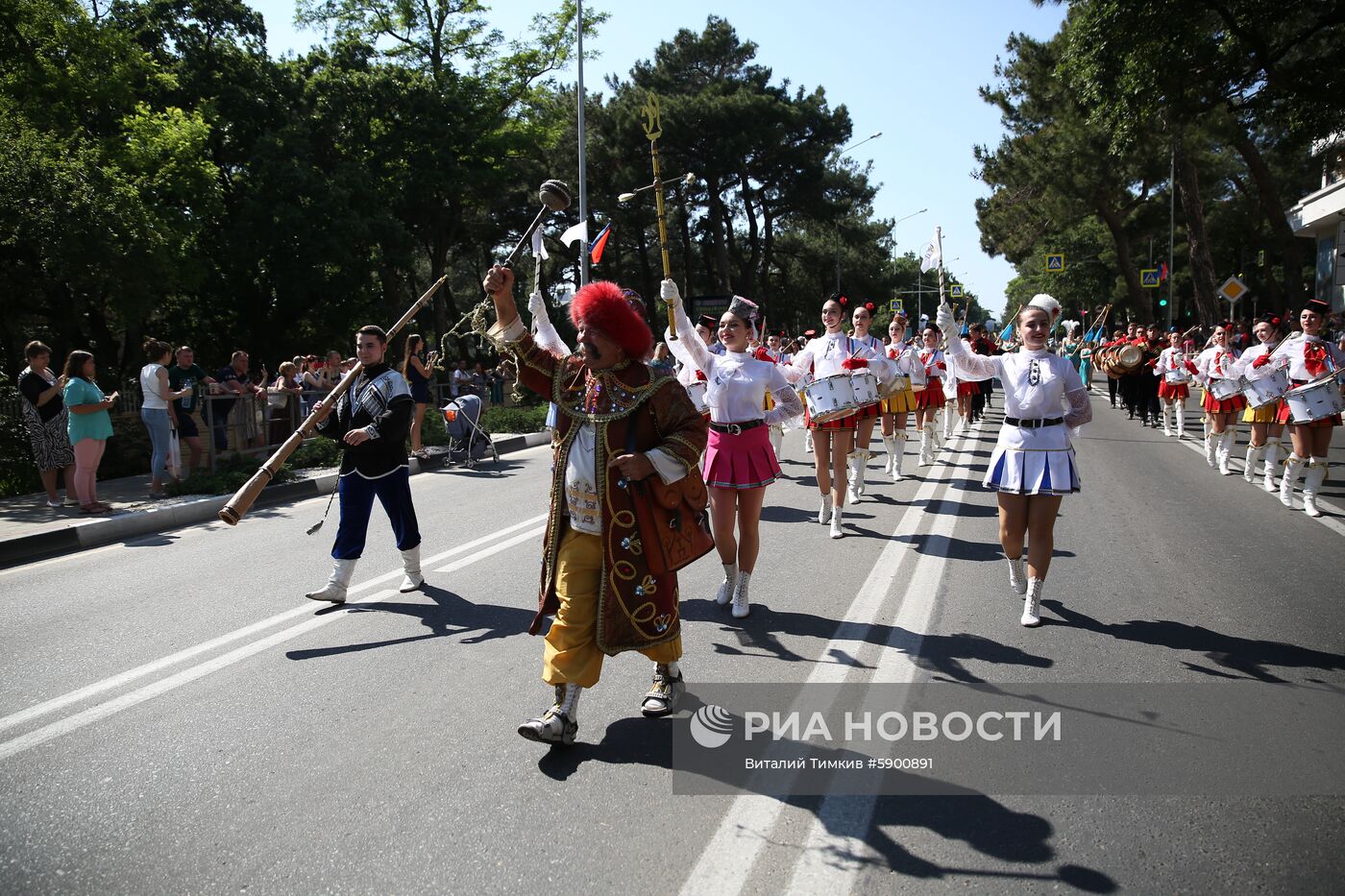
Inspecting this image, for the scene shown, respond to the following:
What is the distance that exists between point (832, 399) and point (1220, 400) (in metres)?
7.04

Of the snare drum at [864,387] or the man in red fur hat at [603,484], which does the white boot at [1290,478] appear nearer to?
the snare drum at [864,387]

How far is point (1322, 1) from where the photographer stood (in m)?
12.4

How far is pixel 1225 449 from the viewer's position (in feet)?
40.0

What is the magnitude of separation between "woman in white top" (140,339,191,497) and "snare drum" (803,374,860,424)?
7620 mm

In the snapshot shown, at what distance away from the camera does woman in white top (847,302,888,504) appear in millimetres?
8989

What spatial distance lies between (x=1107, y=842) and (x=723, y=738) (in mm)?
1555

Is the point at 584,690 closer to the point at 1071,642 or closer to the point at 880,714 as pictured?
the point at 880,714

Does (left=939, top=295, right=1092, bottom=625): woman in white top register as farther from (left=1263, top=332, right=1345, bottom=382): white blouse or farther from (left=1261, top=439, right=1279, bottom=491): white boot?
(left=1261, top=439, right=1279, bottom=491): white boot

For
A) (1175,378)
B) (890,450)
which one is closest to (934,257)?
(890,450)

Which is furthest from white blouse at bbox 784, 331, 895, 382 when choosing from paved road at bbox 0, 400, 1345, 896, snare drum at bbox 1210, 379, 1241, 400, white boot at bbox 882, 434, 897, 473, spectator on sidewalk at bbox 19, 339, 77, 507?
spectator on sidewalk at bbox 19, 339, 77, 507

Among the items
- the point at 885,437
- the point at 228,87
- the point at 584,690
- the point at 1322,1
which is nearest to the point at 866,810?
the point at 584,690

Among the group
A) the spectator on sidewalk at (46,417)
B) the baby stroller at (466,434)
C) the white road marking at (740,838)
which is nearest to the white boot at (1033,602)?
the white road marking at (740,838)

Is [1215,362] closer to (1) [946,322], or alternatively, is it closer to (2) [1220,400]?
(2) [1220,400]

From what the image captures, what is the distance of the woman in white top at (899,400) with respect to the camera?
11945 millimetres
